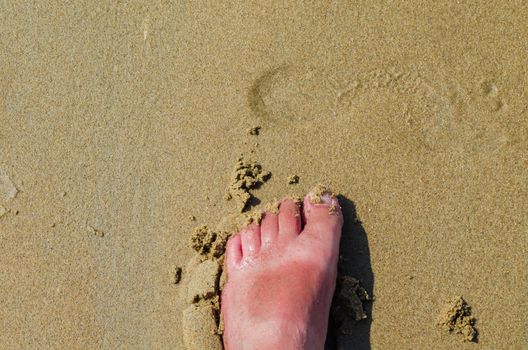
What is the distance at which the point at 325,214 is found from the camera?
2.27m

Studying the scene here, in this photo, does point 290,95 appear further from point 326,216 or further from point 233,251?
point 233,251

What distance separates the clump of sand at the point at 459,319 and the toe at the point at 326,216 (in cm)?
47

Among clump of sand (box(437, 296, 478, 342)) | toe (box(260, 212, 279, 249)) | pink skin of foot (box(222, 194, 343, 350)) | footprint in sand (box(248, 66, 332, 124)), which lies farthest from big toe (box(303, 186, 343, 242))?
clump of sand (box(437, 296, 478, 342))

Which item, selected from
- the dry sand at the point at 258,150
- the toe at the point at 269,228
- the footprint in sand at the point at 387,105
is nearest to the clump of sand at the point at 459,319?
the dry sand at the point at 258,150

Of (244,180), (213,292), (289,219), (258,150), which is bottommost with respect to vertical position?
(213,292)

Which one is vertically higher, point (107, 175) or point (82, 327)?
point (107, 175)

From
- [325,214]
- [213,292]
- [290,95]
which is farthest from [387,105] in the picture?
[213,292]

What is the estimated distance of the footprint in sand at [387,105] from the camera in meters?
2.27

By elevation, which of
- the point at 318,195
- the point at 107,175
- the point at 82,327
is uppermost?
the point at 107,175

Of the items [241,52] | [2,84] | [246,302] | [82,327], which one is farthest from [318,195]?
[2,84]

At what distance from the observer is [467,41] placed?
2283 mm

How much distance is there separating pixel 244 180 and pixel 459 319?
3.05 ft

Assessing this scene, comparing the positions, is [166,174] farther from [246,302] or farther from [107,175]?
[246,302]

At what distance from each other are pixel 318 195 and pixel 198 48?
0.73 m
